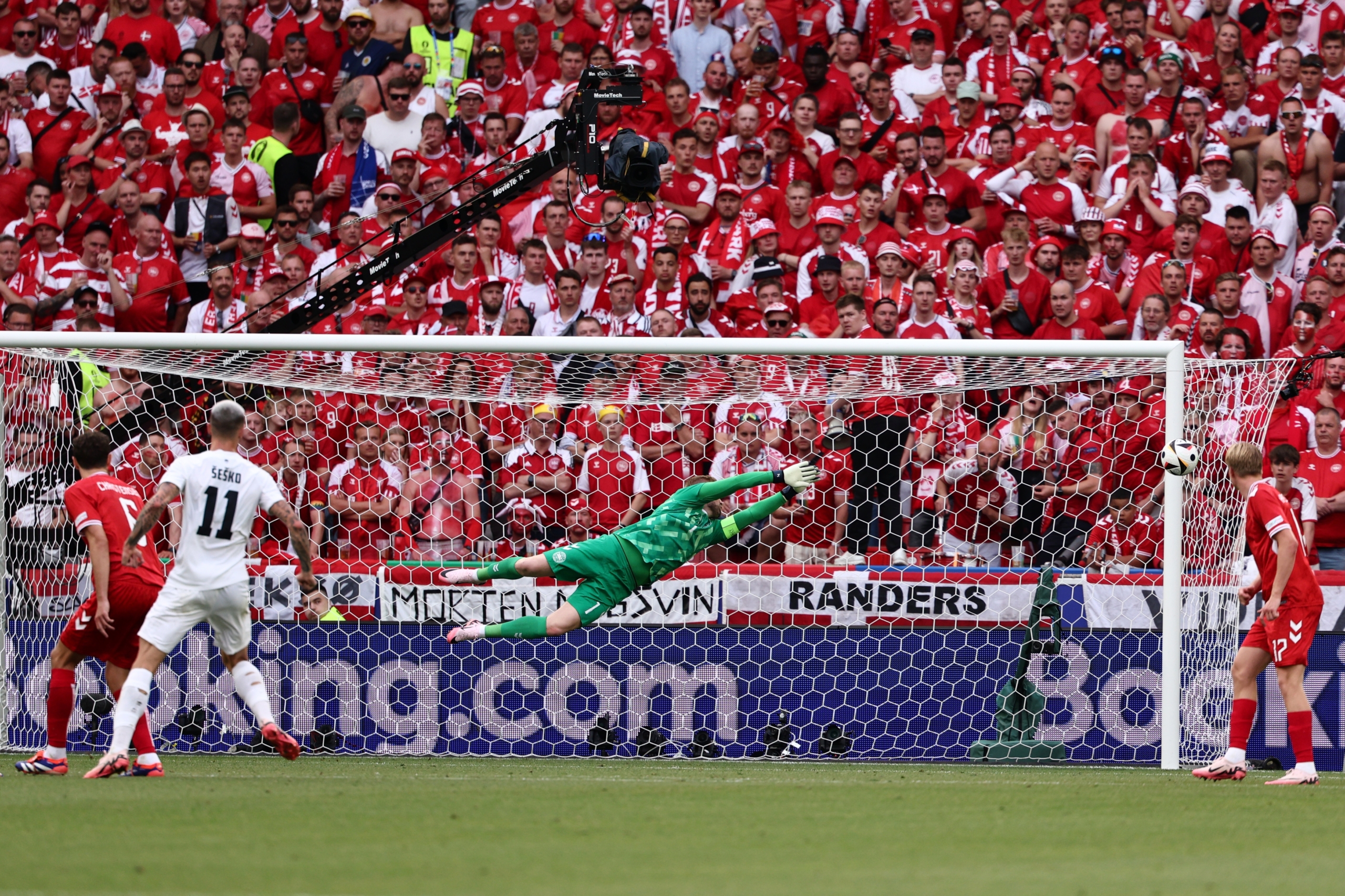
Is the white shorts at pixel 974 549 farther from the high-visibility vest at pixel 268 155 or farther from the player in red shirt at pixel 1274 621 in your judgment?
the high-visibility vest at pixel 268 155

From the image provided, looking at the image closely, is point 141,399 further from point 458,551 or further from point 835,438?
point 835,438

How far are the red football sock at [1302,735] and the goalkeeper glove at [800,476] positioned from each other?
279 cm

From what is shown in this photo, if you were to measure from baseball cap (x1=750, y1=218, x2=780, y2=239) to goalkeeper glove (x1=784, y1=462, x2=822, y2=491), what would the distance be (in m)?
5.04

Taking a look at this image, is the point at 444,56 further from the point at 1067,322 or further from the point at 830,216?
the point at 1067,322

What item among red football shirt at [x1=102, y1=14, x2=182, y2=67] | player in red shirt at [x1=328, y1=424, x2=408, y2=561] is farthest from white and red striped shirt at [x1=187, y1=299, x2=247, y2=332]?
red football shirt at [x1=102, y1=14, x2=182, y2=67]

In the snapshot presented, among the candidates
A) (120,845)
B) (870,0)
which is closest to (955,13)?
(870,0)

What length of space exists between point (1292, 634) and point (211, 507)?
559 centimetres

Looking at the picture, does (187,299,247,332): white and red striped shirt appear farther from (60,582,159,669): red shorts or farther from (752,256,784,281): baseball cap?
(60,582,159,669): red shorts

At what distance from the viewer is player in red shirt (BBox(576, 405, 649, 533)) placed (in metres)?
10.9

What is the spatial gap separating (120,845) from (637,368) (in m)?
5.18

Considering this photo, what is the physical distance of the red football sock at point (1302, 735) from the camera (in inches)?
335

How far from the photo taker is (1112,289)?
1327 cm

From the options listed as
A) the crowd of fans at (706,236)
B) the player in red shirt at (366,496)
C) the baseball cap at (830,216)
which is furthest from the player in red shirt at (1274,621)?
the baseball cap at (830,216)

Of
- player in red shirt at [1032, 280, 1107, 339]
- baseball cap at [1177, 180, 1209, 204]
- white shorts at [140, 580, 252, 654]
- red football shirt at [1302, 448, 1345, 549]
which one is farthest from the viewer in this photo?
baseball cap at [1177, 180, 1209, 204]
